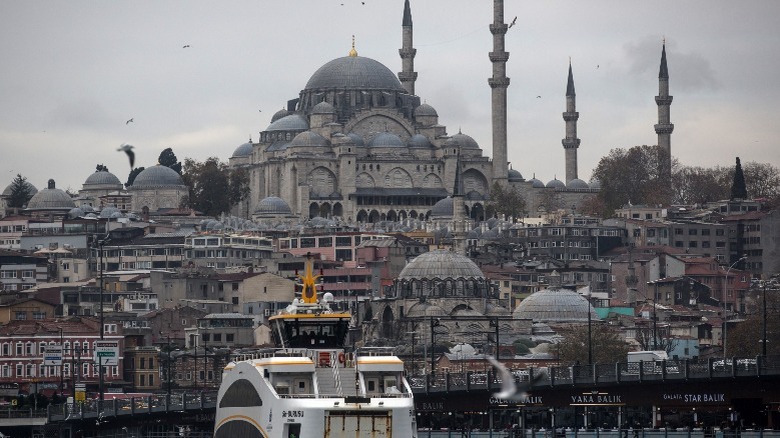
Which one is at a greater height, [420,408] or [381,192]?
[381,192]

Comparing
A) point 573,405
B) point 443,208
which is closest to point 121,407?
point 573,405

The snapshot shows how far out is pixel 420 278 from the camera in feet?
446

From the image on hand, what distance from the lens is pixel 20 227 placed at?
179625 millimetres

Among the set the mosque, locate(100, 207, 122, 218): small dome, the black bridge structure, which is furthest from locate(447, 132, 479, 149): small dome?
the black bridge structure

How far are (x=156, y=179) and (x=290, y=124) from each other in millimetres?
12128

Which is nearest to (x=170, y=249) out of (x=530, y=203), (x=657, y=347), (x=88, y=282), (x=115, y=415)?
(x=88, y=282)

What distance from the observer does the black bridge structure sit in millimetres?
72500

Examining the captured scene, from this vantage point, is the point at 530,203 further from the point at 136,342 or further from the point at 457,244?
the point at 136,342

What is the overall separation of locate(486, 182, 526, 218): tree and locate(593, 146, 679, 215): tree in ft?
27.9

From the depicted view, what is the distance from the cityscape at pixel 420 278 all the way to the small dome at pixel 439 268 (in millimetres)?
176

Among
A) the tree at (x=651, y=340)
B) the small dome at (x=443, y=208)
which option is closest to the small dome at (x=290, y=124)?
the small dome at (x=443, y=208)

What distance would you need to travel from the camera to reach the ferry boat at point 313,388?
49031 millimetres

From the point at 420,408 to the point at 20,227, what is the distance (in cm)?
10574

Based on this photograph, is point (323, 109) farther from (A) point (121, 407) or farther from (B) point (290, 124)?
(A) point (121, 407)
